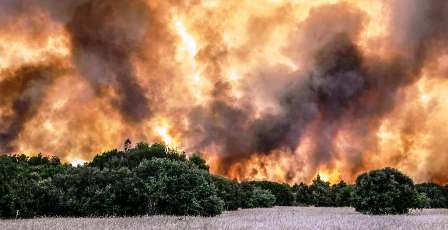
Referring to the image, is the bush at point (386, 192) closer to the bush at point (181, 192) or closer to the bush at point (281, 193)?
the bush at point (181, 192)

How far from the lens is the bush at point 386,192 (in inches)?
1753

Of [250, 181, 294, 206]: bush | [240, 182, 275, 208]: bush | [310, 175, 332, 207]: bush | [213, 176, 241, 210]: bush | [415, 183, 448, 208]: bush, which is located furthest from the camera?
[250, 181, 294, 206]: bush

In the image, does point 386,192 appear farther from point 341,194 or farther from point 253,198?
point 341,194

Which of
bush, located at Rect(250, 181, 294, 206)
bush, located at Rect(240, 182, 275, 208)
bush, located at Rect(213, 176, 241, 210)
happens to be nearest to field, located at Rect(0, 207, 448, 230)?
bush, located at Rect(213, 176, 241, 210)

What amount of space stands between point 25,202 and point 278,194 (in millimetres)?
70564

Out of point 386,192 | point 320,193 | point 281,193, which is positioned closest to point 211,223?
point 386,192

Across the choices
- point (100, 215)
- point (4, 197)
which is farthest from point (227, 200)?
point (4, 197)

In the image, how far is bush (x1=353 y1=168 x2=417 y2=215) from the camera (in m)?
44.5

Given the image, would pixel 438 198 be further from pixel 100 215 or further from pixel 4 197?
pixel 4 197

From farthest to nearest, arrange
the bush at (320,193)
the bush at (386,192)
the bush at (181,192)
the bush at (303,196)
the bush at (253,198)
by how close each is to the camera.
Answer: the bush at (303,196) → the bush at (320,193) → the bush at (253,198) → the bush at (386,192) → the bush at (181,192)

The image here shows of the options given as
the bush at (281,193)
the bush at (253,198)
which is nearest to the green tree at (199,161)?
the bush at (253,198)

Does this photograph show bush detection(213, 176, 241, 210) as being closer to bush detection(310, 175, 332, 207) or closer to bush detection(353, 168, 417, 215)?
bush detection(353, 168, 417, 215)

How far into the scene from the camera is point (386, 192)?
146 feet

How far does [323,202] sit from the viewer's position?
97062mm
